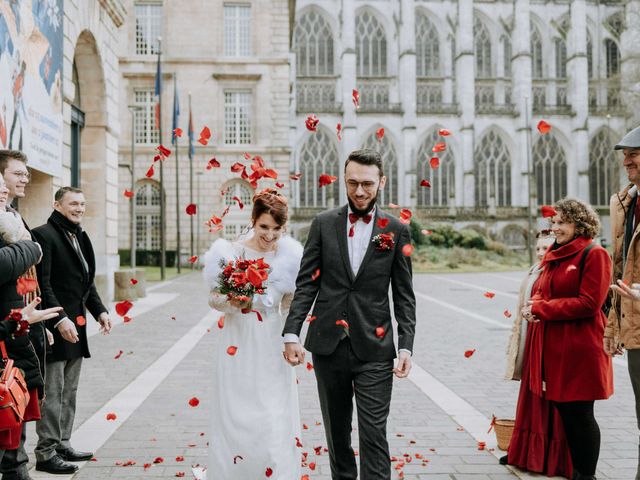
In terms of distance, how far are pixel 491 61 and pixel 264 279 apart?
58.7 meters

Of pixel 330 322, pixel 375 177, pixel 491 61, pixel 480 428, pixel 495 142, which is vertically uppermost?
pixel 491 61

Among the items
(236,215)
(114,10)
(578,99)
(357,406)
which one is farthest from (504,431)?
(578,99)

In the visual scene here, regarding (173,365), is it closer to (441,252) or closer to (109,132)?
(109,132)

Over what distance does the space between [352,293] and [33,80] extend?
27.6 ft

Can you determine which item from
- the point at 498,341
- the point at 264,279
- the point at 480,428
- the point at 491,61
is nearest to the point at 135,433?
the point at 264,279

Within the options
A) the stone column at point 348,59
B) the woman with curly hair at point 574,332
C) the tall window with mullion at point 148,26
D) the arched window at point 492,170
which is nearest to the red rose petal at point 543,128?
the woman with curly hair at point 574,332

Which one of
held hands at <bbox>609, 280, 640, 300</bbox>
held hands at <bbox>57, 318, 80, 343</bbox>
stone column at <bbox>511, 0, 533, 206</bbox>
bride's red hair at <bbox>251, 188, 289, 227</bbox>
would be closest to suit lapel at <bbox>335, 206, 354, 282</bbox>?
bride's red hair at <bbox>251, 188, 289, 227</bbox>

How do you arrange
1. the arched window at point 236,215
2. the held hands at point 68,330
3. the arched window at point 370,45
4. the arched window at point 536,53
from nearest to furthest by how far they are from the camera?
the held hands at point 68,330
the arched window at point 236,215
the arched window at point 370,45
the arched window at point 536,53

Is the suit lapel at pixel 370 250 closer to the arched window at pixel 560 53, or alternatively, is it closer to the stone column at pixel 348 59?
the stone column at pixel 348 59

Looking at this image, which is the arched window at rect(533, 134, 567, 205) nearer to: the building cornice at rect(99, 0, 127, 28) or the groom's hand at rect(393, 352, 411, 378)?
the building cornice at rect(99, 0, 127, 28)

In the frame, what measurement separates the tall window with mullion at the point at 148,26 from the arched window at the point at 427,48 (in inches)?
1086

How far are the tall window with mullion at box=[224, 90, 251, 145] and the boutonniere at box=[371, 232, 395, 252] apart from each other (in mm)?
32432

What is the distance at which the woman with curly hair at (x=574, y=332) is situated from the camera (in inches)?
174

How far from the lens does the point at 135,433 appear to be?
5.92 m
